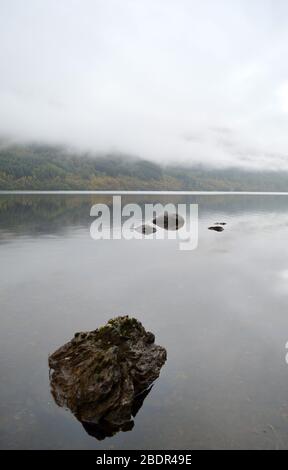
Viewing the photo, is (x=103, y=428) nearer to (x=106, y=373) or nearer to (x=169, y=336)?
(x=106, y=373)

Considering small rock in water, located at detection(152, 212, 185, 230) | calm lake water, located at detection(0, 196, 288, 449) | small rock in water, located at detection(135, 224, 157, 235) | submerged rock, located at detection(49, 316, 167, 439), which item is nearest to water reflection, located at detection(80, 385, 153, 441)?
submerged rock, located at detection(49, 316, 167, 439)

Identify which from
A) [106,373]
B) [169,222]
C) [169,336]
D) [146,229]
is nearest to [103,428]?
[106,373]

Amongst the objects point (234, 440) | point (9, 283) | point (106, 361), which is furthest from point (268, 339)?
point (9, 283)

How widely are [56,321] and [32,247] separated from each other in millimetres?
27956

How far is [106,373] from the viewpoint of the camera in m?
13.8

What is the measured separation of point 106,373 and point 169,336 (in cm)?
674

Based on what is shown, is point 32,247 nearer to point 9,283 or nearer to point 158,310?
point 9,283

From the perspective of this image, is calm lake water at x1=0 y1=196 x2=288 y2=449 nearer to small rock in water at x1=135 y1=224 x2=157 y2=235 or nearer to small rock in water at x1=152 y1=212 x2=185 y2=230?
small rock in water at x1=135 y1=224 x2=157 y2=235

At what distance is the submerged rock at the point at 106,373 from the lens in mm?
13102

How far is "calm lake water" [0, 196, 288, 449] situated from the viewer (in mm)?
12352

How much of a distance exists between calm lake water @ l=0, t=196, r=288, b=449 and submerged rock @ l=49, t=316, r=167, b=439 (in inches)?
18.8

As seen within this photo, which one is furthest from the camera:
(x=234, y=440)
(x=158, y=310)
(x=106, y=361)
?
(x=158, y=310)

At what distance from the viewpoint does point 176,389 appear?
1479 cm

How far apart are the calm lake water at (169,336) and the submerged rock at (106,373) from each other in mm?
477
